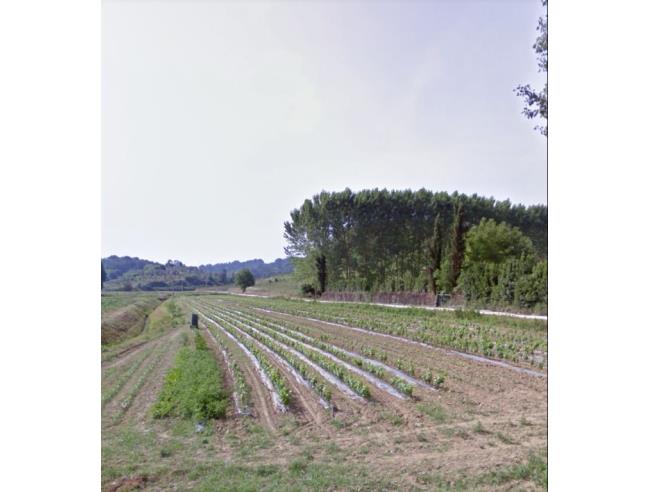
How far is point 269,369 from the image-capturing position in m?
3.18

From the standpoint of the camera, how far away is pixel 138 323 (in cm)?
313

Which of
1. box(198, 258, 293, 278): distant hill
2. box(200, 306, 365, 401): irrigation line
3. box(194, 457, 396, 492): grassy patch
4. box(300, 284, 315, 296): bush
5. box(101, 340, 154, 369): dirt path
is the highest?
box(198, 258, 293, 278): distant hill

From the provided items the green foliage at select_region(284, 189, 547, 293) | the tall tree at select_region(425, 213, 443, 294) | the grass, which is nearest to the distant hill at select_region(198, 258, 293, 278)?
the green foliage at select_region(284, 189, 547, 293)

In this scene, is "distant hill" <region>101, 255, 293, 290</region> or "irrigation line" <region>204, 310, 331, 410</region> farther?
"irrigation line" <region>204, 310, 331, 410</region>

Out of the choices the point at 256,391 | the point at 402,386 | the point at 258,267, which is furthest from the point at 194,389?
the point at 402,386

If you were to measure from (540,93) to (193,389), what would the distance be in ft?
12.7

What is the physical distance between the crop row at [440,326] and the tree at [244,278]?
271 mm

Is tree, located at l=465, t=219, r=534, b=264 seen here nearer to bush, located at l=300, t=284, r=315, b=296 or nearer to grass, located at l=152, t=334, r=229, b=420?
bush, located at l=300, t=284, r=315, b=296

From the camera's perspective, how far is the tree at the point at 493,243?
2.78 m

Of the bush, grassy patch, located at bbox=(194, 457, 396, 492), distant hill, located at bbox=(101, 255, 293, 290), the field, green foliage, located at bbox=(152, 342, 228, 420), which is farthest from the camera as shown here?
the bush

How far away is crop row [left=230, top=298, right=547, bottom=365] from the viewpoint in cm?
314
